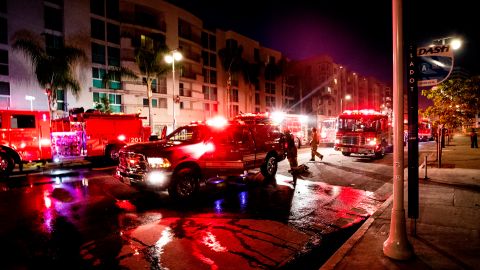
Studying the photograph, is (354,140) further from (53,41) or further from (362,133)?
(53,41)

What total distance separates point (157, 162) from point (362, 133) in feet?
45.5

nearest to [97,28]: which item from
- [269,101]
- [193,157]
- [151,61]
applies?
[151,61]

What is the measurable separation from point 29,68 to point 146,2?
16.3 m

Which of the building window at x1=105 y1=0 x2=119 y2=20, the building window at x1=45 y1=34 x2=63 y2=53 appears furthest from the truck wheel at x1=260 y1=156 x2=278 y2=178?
the building window at x1=105 y1=0 x2=119 y2=20

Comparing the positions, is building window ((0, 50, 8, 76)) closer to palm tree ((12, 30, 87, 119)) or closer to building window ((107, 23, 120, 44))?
palm tree ((12, 30, 87, 119))

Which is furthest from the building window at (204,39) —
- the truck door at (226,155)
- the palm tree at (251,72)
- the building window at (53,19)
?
the truck door at (226,155)

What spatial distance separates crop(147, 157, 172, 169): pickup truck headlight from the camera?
26.2 feet

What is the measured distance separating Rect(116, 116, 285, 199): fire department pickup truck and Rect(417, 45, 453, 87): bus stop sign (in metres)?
5.66

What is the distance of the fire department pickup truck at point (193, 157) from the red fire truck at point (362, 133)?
8919 millimetres

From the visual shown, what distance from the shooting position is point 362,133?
18.5 meters

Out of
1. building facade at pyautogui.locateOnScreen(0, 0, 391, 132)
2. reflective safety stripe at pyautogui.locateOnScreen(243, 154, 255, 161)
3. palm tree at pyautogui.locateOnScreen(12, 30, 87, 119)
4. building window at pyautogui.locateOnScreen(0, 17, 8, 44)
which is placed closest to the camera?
reflective safety stripe at pyautogui.locateOnScreen(243, 154, 255, 161)

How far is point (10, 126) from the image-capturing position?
41.7ft

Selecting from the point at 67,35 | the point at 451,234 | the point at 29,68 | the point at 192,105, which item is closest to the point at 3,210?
the point at 451,234

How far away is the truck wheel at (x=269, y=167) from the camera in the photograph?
11.7m
